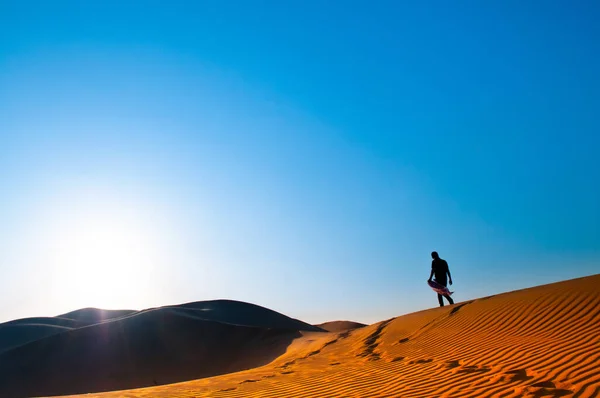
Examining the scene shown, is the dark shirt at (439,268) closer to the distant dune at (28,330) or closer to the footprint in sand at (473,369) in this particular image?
the footprint in sand at (473,369)

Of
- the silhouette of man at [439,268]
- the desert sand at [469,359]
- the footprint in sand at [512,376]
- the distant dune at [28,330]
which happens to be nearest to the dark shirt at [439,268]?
the silhouette of man at [439,268]

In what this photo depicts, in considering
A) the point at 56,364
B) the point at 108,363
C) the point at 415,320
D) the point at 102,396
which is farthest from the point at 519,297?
the point at 56,364

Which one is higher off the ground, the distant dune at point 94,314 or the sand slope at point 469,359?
the distant dune at point 94,314

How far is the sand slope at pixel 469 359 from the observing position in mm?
5977

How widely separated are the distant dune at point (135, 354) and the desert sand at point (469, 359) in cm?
734

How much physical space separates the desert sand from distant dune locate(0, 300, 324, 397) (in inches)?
289

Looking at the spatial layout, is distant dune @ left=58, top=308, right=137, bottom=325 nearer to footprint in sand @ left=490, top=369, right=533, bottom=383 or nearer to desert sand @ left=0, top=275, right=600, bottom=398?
desert sand @ left=0, top=275, right=600, bottom=398

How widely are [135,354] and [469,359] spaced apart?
19024mm

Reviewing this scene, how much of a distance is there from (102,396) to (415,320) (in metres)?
8.82

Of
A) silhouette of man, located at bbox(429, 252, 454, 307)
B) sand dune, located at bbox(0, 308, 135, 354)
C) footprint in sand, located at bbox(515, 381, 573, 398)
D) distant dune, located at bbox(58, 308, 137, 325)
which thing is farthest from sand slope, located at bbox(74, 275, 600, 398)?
distant dune, located at bbox(58, 308, 137, 325)

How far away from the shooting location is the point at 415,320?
1363cm

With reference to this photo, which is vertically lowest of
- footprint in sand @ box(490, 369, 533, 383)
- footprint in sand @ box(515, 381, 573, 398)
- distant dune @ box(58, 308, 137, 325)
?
footprint in sand @ box(515, 381, 573, 398)

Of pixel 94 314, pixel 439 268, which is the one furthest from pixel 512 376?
pixel 94 314

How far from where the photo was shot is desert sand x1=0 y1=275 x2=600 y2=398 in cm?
598
